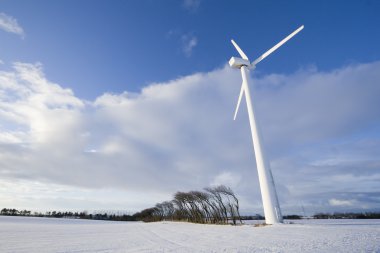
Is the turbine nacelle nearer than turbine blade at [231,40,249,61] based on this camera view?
Yes

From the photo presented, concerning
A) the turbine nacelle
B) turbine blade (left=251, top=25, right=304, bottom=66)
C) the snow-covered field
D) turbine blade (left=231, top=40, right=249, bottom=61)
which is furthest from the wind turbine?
turbine blade (left=231, top=40, right=249, bottom=61)

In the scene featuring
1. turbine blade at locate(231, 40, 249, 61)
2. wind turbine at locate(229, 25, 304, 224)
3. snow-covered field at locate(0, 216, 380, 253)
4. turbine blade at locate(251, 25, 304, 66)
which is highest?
turbine blade at locate(231, 40, 249, 61)

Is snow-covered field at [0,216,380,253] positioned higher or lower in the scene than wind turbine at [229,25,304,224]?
lower

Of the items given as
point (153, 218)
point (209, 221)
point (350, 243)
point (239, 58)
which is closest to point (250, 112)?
point (239, 58)

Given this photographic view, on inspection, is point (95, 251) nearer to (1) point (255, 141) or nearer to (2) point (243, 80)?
(1) point (255, 141)

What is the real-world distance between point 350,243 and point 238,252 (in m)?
5.65

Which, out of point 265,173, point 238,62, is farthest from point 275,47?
point 265,173

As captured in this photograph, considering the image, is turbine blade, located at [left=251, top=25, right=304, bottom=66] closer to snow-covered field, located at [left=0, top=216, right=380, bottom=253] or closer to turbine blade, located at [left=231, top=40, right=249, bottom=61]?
turbine blade, located at [left=231, top=40, right=249, bottom=61]

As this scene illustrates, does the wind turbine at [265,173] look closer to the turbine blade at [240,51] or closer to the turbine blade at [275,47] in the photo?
the turbine blade at [275,47]

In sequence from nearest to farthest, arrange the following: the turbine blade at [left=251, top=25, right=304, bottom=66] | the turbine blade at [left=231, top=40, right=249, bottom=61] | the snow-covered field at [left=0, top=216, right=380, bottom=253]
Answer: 1. the snow-covered field at [left=0, top=216, right=380, bottom=253]
2. the turbine blade at [left=251, top=25, right=304, bottom=66]
3. the turbine blade at [left=231, top=40, right=249, bottom=61]

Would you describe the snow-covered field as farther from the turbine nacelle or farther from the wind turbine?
the turbine nacelle

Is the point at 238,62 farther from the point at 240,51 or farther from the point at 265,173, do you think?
the point at 265,173

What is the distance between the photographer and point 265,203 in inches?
1141

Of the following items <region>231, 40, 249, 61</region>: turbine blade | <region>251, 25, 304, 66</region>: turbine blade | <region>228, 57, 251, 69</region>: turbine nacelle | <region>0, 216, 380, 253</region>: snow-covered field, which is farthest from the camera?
<region>231, 40, 249, 61</region>: turbine blade
